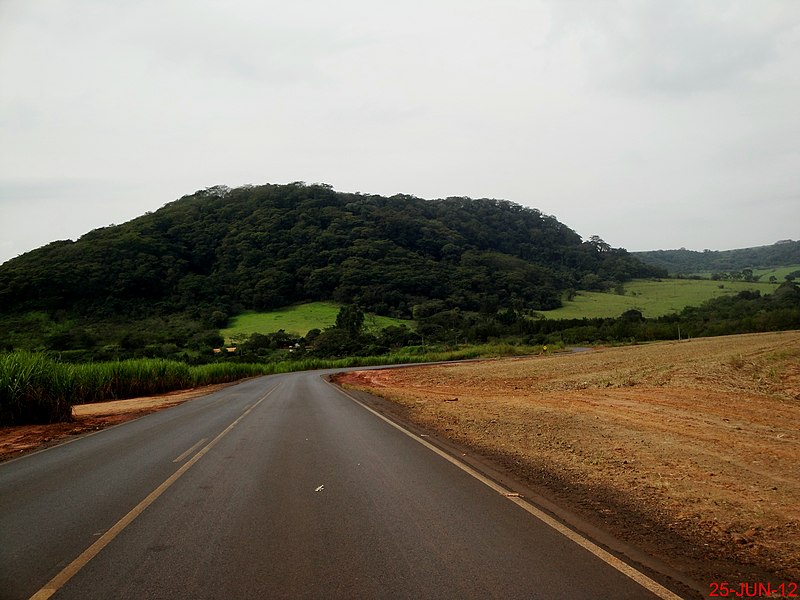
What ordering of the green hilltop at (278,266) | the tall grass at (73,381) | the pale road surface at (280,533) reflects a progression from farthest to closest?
the green hilltop at (278,266) → the tall grass at (73,381) → the pale road surface at (280,533)

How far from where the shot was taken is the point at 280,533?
18.4 ft

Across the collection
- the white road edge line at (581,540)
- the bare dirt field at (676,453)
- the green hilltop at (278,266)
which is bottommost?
the bare dirt field at (676,453)

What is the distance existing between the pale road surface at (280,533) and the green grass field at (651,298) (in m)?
110

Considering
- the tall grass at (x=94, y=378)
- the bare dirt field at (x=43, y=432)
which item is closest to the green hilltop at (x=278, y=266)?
the tall grass at (x=94, y=378)

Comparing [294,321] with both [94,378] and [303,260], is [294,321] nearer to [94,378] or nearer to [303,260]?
[303,260]

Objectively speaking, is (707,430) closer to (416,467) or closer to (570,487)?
(570,487)

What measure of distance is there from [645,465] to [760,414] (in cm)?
604

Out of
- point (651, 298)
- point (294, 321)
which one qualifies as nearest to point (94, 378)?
point (294, 321)

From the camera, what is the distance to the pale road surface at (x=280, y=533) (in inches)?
170

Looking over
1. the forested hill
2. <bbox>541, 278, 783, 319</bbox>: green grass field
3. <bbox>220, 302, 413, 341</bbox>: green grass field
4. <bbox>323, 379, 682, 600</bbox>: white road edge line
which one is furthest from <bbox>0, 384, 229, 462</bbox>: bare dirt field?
<bbox>541, 278, 783, 319</bbox>: green grass field

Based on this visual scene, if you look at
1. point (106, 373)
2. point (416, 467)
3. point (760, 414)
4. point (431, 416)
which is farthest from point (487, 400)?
point (106, 373)

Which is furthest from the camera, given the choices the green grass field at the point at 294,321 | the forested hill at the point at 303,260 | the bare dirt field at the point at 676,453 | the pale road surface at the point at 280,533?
the forested hill at the point at 303,260

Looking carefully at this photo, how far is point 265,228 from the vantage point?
138 metres

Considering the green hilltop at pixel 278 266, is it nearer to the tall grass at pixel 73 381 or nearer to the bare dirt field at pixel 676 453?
the tall grass at pixel 73 381
